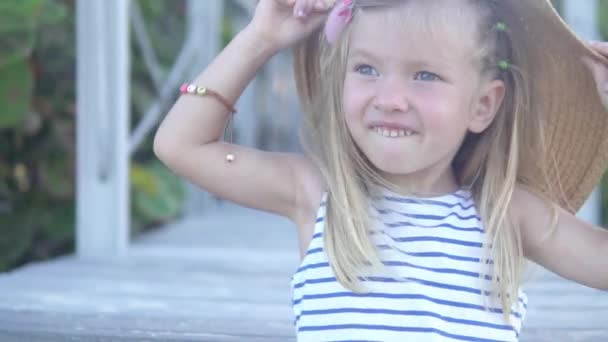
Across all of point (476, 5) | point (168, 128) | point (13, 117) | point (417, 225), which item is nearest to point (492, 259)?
point (417, 225)

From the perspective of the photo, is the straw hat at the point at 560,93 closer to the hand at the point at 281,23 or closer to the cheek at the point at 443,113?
the hand at the point at 281,23

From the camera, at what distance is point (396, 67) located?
1475 millimetres

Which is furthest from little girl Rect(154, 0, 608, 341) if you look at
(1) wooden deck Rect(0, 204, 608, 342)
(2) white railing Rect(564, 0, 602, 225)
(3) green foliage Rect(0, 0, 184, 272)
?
(3) green foliage Rect(0, 0, 184, 272)

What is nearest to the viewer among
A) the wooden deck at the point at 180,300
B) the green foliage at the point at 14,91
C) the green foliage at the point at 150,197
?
the wooden deck at the point at 180,300

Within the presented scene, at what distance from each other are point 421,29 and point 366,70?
12cm

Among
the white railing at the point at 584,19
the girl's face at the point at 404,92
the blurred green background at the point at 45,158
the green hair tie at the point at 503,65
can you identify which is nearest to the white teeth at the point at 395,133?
the girl's face at the point at 404,92

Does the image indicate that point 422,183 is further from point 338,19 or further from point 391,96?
point 338,19

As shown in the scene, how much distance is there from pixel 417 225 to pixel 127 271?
1.64m

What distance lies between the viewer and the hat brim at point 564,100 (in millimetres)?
A: 1578

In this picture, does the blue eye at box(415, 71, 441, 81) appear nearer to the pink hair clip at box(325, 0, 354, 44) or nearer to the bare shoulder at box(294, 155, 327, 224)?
the pink hair clip at box(325, 0, 354, 44)

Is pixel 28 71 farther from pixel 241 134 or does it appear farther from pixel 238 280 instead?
pixel 241 134

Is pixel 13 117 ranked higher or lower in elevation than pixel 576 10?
lower

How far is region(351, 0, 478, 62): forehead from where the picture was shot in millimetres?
1470

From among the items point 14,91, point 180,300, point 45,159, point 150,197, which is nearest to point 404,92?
point 180,300
